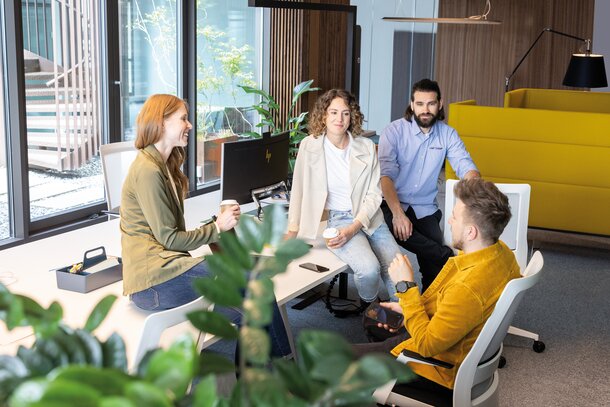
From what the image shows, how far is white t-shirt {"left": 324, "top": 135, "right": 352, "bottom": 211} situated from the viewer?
4.04 metres

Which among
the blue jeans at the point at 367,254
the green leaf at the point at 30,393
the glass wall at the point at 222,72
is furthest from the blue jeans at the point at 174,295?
the glass wall at the point at 222,72

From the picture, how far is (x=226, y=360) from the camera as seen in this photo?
2.30ft

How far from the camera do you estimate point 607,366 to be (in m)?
4.14

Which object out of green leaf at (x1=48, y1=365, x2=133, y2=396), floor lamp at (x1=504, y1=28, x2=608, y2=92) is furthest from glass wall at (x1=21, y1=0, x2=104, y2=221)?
floor lamp at (x1=504, y1=28, x2=608, y2=92)

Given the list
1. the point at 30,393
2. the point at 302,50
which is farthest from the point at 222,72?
the point at 30,393

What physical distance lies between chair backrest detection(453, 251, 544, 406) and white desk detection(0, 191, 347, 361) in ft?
2.09

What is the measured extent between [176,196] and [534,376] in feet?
6.96

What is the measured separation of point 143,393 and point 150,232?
2404mm

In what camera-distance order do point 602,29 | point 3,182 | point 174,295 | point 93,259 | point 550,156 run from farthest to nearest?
point 602,29
point 550,156
point 3,182
point 93,259
point 174,295

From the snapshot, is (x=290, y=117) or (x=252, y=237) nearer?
(x=252, y=237)

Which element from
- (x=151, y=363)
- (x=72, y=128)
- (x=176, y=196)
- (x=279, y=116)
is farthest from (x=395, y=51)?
(x=151, y=363)

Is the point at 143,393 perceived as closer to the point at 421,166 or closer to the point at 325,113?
the point at 325,113

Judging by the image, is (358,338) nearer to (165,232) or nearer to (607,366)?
(607,366)

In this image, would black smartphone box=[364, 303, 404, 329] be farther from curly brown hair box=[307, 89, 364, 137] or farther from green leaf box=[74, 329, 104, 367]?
green leaf box=[74, 329, 104, 367]
